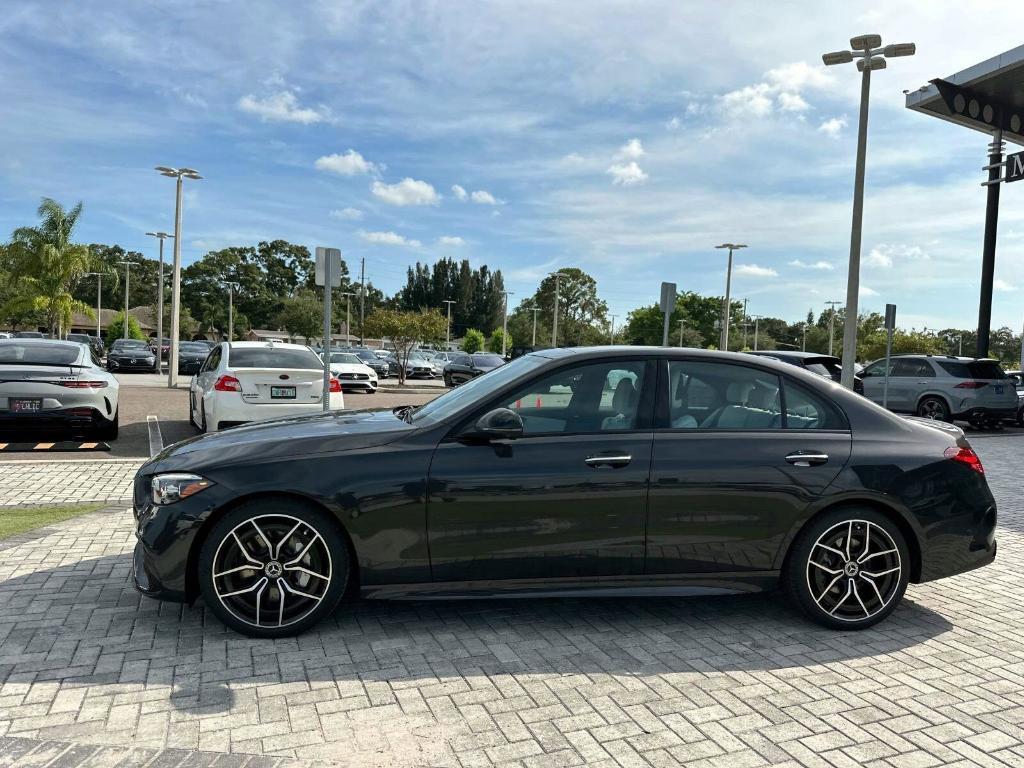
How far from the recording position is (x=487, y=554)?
387 centimetres

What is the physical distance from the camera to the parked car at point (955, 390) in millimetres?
16328

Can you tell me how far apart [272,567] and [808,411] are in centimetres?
298

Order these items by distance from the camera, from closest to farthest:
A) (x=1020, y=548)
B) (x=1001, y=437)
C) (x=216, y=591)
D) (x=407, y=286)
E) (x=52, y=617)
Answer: (x=216, y=591) → (x=52, y=617) → (x=1020, y=548) → (x=1001, y=437) → (x=407, y=286)

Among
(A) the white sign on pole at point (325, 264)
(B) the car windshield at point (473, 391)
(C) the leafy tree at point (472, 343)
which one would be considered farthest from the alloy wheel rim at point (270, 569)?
(C) the leafy tree at point (472, 343)

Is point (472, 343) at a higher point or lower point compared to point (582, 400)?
higher

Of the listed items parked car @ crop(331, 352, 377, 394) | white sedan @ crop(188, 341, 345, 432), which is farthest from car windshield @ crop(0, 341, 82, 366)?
parked car @ crop(331, 352, 377, 394)

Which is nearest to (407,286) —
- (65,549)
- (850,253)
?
(850,253)

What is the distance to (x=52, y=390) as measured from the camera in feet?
31.2

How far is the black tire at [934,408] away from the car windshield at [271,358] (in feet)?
43.5

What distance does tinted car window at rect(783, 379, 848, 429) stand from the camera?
427 cm

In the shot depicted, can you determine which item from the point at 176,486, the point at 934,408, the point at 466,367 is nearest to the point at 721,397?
the point at 176,486

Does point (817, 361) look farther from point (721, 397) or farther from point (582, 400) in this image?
point (582, 400)

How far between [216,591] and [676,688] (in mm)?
2234

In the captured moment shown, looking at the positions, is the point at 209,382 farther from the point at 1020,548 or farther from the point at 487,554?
the point at 1020,548
